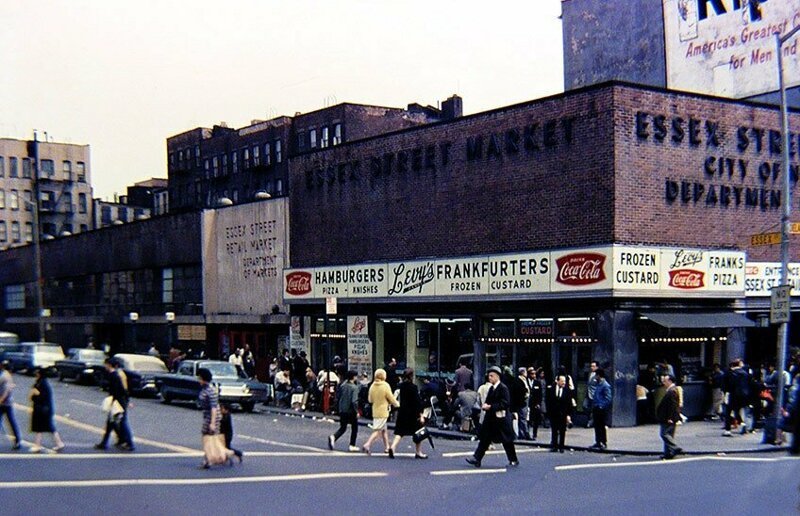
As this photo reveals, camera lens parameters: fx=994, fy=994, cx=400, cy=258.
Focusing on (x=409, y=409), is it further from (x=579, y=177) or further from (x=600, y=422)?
(x=579, y=177)

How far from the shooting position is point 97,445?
1978 cm

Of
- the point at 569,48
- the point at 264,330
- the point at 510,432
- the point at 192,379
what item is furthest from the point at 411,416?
the point at 569,48

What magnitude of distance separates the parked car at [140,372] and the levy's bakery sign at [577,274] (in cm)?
906

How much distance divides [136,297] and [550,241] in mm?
30989

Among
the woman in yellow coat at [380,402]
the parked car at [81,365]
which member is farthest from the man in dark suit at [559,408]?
the parked car at [81,365]

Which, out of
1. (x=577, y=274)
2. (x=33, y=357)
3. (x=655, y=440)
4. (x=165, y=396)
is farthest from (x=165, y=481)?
(x=33, y=357)

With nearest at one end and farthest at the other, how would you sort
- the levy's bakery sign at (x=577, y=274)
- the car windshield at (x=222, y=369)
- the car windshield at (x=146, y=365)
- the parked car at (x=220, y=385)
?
the levy's bakery sign at (x=577, y=274) → the parked car at (x=220, y=385) → the car windshield at (x=222, y=369) → the car windshield at (x=146, y=365)

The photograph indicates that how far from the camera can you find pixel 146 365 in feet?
119

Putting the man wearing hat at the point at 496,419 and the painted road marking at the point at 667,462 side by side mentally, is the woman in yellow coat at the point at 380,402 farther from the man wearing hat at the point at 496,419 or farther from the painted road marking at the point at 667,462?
the painted road marking at the point at 667,462

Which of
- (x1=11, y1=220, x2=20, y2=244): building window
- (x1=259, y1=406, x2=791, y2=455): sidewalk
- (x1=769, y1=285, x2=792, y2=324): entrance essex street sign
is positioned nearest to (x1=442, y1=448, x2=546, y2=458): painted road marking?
(x1=259, y1=406, x2=791, y2=455): sidewalk

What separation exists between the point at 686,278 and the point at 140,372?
19279 millimetres

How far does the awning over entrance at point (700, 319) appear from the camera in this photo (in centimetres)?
2562

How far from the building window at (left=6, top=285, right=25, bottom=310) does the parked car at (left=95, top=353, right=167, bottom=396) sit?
35.5 meters

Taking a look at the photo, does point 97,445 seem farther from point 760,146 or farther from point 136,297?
point 136,297
